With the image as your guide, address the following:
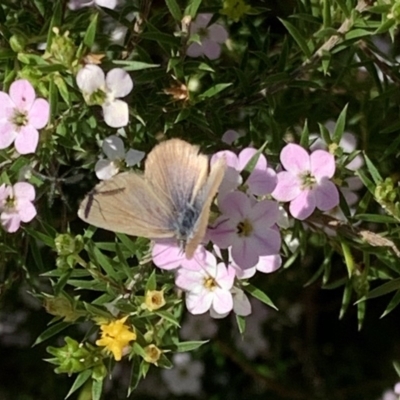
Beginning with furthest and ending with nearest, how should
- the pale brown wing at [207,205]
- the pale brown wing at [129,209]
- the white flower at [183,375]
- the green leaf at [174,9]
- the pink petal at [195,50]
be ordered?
1. the white flower at [183,375]
2. the pink petal at [195,50]
3. the green leaf at [174,9]
4. the pale brown wing at [129,209]
5. the pale brown wing at [207,205]

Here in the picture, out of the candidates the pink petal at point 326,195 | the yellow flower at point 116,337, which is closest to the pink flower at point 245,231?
the pink petal at point 326,195

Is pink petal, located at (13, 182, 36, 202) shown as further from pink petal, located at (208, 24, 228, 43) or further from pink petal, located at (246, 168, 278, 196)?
pink petal, located at (208, 24, 228, 43)

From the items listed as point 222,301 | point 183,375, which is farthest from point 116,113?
point 183,375

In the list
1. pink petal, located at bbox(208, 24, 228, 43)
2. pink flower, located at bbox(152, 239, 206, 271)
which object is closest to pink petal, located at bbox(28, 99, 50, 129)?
pink flower, located at bbox(152, 239, 206, 271)

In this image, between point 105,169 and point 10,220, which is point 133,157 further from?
point 10,220

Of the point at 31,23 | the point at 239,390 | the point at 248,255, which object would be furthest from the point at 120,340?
the point at 239,390

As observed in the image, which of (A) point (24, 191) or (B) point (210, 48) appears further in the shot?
(B) point (210, 48)

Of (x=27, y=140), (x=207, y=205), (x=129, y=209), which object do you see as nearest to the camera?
(x=207, y=205)

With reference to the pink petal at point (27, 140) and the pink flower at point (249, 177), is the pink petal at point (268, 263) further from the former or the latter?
the pink petal at point (27, 140)
